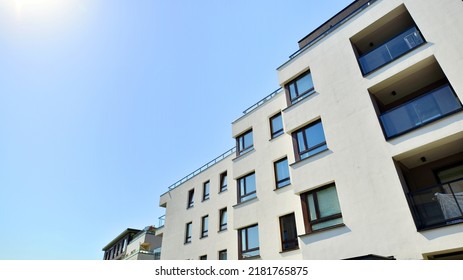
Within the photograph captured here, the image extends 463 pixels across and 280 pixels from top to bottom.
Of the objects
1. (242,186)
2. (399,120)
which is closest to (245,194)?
(242,186)

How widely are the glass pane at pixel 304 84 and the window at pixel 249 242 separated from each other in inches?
291

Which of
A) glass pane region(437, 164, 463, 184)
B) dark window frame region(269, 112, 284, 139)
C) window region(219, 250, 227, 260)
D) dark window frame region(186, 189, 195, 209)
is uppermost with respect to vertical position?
dark window frame region(269, 112, 284, 139)

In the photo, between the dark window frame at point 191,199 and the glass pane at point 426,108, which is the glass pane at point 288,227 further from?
the dark window frame at point 191,199

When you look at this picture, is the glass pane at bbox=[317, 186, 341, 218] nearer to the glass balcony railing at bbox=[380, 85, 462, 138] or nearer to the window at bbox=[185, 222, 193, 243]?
the glass balcony railing at bbox=[380, 85, 462, 138]

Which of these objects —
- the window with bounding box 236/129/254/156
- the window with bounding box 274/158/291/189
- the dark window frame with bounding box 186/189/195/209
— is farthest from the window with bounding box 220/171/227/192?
the window with bounding box 274/158/291/189

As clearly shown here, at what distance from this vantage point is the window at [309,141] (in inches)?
460

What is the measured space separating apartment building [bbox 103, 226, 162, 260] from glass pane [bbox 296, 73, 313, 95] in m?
18.7

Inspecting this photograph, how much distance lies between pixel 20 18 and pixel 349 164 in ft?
39.5

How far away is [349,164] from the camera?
1015 cm

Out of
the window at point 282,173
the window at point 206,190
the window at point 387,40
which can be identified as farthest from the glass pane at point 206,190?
the window at point 387,40

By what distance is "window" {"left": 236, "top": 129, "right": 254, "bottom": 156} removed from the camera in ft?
57.1
